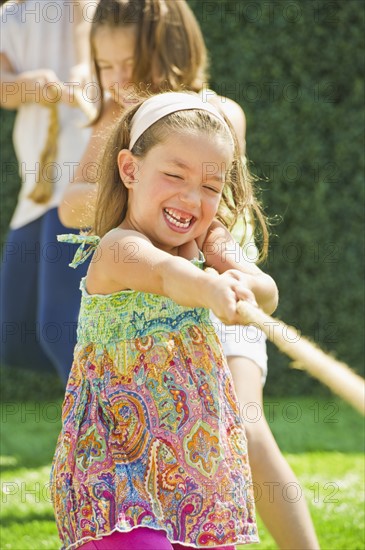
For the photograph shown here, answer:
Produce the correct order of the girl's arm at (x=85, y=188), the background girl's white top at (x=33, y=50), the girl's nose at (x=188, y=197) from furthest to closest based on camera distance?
the background girl's white top at (x=33, y=50) < the girl's arm at (x=85, y=188) < the girl's nose at (x=188, y=197)

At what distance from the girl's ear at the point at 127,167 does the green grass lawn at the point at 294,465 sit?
4.98 ft

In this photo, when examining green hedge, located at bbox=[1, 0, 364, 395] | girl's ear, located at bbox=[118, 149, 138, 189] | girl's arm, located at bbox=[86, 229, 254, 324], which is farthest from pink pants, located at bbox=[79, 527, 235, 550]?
green hedge, located at bbox=[1, 0, 364, 395]

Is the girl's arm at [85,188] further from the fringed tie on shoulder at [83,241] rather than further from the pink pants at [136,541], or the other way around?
the pink pants at [136,541]

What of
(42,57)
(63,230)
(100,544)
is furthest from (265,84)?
(100,544)

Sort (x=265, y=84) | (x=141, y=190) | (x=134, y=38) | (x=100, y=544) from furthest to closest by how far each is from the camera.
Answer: (x=265, y=84)
(x=134, y=38)
(x=141, y=190)
(x=100, y=544)

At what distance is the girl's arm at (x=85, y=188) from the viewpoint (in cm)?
287

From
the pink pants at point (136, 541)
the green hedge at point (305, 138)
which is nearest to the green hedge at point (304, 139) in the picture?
the green hedge at point (305, 138)

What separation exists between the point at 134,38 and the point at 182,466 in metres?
1.49

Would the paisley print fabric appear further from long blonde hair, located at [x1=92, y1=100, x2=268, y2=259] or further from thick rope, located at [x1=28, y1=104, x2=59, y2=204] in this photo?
thick rope, located at [x1=28, y1=104, x2=59, y2=204]

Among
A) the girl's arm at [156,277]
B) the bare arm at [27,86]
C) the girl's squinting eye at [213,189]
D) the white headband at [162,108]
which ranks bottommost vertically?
the girl's arm at [156,277]

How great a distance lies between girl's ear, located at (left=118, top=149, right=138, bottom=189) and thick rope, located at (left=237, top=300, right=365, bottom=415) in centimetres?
57

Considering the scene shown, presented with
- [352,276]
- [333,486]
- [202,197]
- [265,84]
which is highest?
[265,84]

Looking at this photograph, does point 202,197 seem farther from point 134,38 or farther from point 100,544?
point 134,38

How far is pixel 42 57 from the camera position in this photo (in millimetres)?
4035
